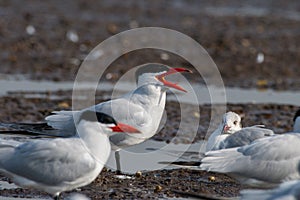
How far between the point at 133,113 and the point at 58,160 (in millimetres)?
1817

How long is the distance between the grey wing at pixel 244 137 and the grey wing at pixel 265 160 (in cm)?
43

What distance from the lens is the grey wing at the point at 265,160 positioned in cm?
744

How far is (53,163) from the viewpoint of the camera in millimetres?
6902

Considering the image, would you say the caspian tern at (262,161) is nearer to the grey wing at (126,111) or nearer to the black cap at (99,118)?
the black cap at (99,118)

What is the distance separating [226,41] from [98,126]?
34.2 feet

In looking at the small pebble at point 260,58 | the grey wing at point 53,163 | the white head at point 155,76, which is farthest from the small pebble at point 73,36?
the grey wing at point 53,163

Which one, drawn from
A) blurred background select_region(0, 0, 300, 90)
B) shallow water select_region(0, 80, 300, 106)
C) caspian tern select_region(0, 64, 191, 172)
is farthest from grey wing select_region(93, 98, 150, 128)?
blurred background select_region(0, 0, 300, 90)

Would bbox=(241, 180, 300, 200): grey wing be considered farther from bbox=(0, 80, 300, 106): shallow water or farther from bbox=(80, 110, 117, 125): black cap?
bbox=(0, 80, 300, 106): shallow water

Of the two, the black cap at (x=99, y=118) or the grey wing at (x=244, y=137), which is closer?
the black cap at (x=99, y=118)

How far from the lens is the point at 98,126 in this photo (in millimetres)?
7082

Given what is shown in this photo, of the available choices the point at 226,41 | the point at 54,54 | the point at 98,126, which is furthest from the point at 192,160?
the point at 226,41

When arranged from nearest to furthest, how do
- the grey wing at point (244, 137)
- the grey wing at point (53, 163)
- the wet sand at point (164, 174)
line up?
1. the grey wing at point (53, 163)
2. the wet sand at point (164, 174)
3. the grey wing at point (244, 137)

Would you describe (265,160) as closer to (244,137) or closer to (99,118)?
(244,137)

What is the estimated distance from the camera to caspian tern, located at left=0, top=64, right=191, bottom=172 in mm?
8406
